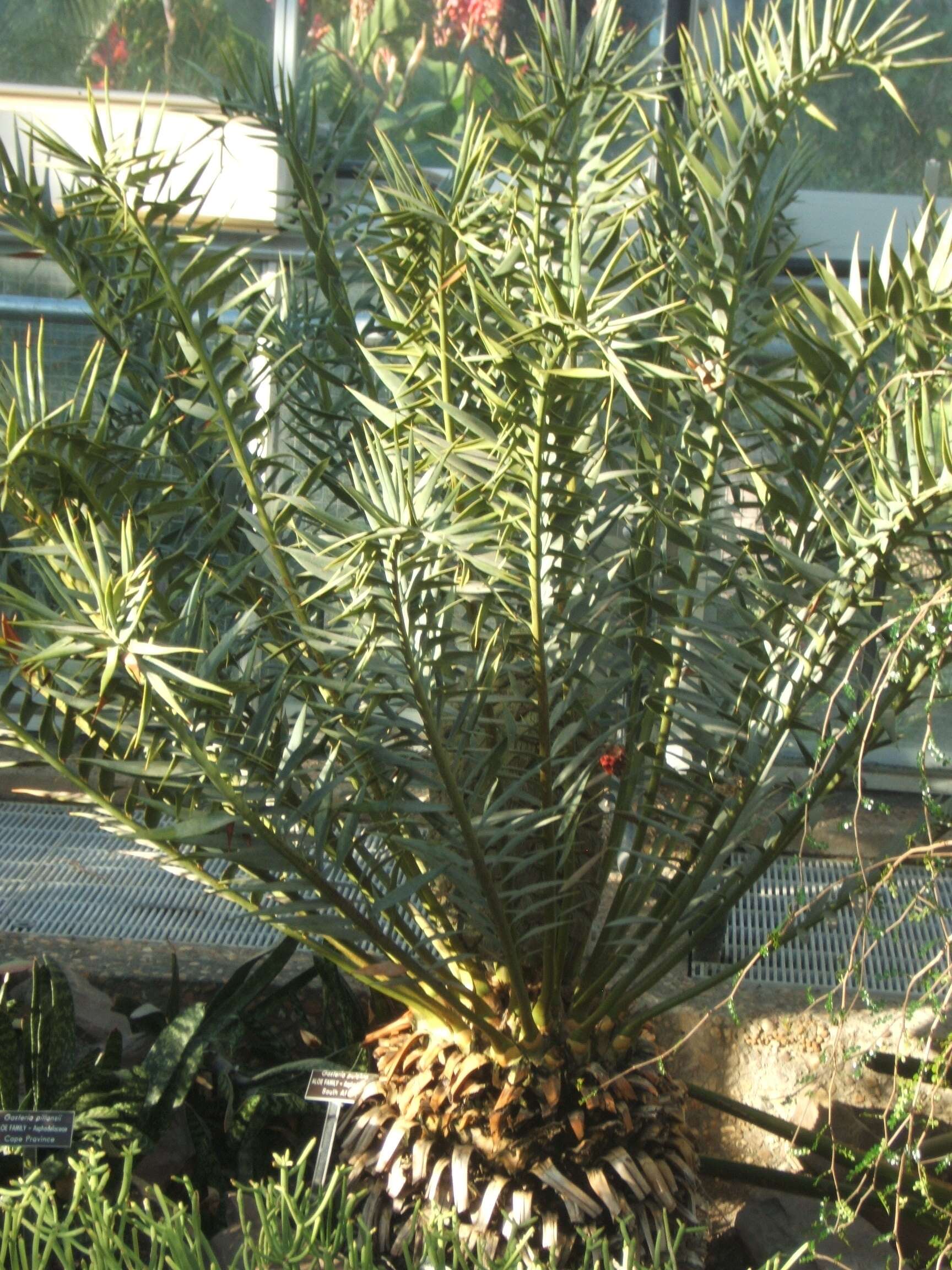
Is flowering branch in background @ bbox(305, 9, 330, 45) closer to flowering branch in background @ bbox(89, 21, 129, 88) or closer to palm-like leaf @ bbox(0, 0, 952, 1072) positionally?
flowering branch in background @ bbox(89, 21, 129, 88)

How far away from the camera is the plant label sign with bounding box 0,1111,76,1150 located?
1573 mm

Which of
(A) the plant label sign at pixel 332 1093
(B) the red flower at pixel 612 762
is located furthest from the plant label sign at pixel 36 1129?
(B) the red flower at pixel 612 762

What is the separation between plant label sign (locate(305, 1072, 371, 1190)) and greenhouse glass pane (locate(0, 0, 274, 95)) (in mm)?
2349

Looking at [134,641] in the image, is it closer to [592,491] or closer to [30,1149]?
[592,491]

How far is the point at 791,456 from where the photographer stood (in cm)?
157

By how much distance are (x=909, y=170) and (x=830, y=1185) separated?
7.25 feet

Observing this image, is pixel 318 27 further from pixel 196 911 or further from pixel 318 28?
pixel 196 911

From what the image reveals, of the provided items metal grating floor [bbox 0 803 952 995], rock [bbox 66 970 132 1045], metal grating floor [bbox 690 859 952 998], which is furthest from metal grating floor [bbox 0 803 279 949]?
metal grating floor [bbox 690 859 952 998]

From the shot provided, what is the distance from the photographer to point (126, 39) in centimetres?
306

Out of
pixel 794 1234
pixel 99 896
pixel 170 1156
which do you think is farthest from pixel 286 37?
pixel 794 1234

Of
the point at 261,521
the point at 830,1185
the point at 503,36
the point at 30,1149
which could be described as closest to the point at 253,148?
the point at 503,36

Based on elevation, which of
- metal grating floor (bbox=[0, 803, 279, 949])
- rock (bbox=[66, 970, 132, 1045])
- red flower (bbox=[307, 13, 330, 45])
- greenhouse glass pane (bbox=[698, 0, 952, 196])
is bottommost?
metal grating floor (bbox=[0, 803, 279, 949])

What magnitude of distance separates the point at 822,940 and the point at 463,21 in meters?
2.17

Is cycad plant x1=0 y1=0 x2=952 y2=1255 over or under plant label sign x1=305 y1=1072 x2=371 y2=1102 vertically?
over
